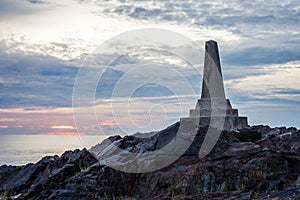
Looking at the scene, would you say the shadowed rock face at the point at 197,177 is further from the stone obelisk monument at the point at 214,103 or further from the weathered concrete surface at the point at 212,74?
the weathered concrete surface at the point at 212,74

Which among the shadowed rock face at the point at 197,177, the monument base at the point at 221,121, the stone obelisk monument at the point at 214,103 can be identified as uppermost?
the stone obelisk monument at the point at 214,103

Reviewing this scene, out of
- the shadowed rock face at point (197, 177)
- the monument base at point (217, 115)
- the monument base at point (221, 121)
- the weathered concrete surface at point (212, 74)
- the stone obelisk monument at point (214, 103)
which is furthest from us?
the weathered concrete surface at point (212, 74)

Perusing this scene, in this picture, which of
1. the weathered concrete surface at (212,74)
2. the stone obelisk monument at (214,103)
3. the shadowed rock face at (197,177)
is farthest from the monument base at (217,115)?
the shadowed rock face at (197,177)

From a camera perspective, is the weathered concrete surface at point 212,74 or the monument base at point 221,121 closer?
the monument base at point 221,121

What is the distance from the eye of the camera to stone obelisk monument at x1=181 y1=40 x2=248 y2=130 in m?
34.0

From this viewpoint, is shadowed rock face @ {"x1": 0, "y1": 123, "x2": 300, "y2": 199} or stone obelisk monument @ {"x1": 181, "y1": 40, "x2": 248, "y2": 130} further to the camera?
stone obelisk monument @ {"x1": 181, "y1": 40, "x2": 248, "y2": 130}

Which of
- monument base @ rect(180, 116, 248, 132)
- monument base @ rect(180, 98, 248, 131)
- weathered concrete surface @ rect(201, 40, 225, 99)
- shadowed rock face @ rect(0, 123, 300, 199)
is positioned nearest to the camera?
shadowed rock face @ rect(0, 123, 300, 199)

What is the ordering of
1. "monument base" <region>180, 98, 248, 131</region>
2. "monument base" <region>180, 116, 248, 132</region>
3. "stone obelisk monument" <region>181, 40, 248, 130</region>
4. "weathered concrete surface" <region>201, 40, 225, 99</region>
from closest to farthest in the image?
"monument base" <region>180, 116, 248, 132</region> → "monument base" <region>180, 98, 248, 131</region> → "stone obelisk monument" <region>181, 40, 248, 130</region> → "weathered concrete surface" <region>201, 40, 225, 99</region>

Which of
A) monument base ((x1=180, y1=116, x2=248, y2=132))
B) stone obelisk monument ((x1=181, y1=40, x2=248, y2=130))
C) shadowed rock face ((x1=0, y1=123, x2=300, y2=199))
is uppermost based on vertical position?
stone obelisk monument ((x1=181, y1=40, x2=248, y2=130))

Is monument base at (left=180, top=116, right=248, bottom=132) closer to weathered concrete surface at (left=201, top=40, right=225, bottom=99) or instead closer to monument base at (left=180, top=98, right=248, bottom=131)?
monument base at (left=180, top=98, right=248, bottom=131)

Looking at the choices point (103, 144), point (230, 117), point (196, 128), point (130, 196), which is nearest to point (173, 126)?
point (196, 128)

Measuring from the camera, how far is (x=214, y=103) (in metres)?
35.3

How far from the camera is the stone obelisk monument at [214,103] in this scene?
3400 centimetres

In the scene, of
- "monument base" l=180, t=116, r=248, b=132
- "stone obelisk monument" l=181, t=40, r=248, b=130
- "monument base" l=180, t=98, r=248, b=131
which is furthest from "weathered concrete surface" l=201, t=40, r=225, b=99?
"monument base" l=180, t=116, r=248, b=132
